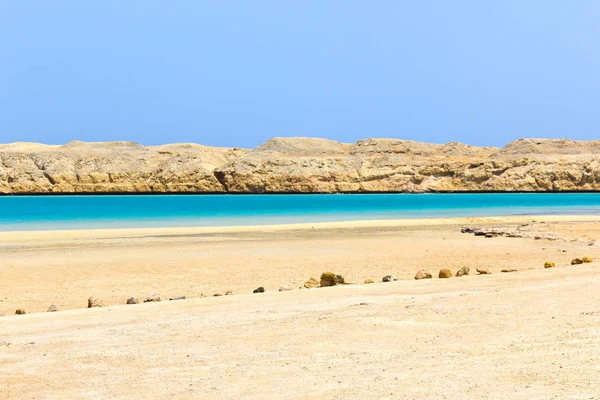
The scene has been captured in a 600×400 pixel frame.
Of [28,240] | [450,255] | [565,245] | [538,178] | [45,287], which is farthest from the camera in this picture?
[538,178]

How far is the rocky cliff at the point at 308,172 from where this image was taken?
13062 cm

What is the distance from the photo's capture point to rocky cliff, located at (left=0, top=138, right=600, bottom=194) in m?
131

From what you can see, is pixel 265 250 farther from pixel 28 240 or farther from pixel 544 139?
pixel 544 139

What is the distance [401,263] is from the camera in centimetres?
1731

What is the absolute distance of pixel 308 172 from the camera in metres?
139

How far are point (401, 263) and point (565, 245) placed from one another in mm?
6659

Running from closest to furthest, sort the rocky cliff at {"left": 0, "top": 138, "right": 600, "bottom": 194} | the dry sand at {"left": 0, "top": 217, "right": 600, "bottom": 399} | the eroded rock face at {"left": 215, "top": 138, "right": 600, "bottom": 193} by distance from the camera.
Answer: the dry sand at {"left": 0, "top": 217, "right": 600, "bottom": 399} < the eroded rock face at {"left": 215, "top": 138, "right": 600, "bottom": 193} < the rocky cliff at {"left": 0, "top": 138, "right": 600, "bottom": 194}

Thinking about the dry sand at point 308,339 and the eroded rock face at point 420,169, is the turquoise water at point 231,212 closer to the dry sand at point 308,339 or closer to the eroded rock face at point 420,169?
the dry sand at point 308,339

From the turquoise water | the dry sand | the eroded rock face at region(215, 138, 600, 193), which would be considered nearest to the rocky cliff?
the eroded rock face at region(215, 138, 600, 193)

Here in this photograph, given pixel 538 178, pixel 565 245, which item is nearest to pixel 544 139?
pixel 538 178

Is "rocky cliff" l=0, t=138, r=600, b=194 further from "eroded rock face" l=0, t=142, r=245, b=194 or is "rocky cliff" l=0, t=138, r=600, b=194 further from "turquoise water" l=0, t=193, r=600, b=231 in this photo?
"turquoise water" l=0, t=193, r=600, b=231

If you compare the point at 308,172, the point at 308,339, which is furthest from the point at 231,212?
the point at 308,172

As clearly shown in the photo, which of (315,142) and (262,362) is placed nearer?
(262,362)

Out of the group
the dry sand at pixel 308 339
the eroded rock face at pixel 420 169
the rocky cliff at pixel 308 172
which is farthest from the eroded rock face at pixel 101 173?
the dry sand at pixel 308 339
